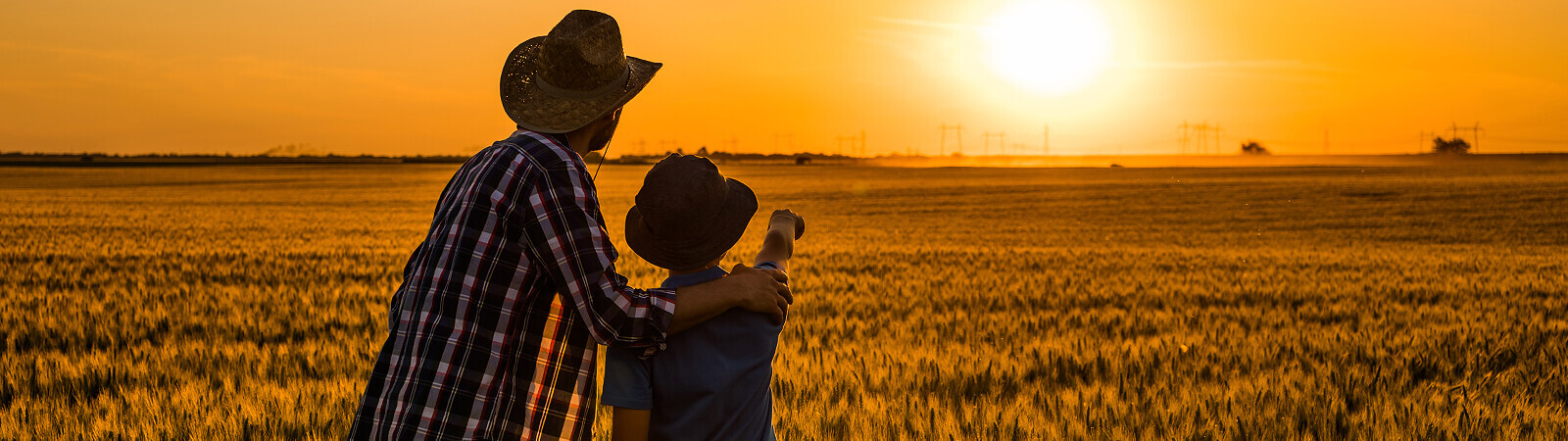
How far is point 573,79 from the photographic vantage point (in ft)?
8.56

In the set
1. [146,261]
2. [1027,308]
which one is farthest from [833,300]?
[146,261]

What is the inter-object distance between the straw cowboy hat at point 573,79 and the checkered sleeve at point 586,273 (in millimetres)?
215

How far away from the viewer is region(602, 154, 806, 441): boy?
2420 millimetres

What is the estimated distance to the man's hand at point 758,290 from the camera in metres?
2.43

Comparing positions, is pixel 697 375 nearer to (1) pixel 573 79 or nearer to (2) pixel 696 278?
(2) pixel 696 278

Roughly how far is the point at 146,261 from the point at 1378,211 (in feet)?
129

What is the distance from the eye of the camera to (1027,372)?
6.71 m

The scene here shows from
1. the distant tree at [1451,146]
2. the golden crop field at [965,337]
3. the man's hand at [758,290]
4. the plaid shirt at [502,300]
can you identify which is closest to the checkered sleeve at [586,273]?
the plaid shirt at [502,300]

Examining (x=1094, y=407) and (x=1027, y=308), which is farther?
(x=1027, y=308)

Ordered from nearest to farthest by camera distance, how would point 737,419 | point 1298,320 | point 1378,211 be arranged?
point 737,419 < point 1298,320 < point 1378,211

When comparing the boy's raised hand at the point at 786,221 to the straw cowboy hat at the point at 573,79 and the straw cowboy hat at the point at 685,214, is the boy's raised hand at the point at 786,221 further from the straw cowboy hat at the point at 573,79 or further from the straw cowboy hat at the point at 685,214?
the straw cowboy hat at the point at 573,79

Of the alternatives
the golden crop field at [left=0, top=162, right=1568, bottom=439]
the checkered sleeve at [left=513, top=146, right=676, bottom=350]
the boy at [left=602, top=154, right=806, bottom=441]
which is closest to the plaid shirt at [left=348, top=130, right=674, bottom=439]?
the checkered sleeve at [left=513, top=146, right=676, bottom=350]

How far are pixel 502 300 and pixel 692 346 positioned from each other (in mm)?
453

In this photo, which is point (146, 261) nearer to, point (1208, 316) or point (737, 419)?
point (1208, 316)
